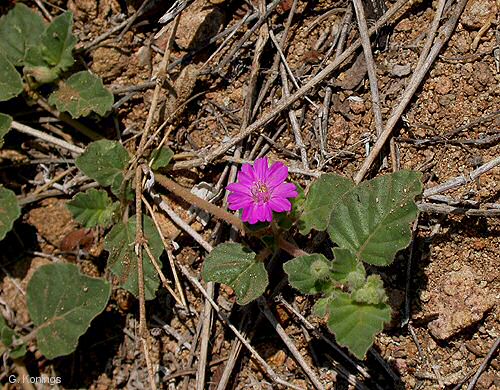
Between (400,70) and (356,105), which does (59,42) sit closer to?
(356,105)

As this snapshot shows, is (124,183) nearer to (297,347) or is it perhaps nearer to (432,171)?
(297,347)

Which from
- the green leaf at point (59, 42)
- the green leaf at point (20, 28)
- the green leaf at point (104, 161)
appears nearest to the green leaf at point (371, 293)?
the green leaf at point (104, 161)

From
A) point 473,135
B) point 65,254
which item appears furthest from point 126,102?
point 473,135

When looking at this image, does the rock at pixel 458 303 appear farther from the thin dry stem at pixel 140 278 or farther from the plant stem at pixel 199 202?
the thin dry stem at pixel 140 278

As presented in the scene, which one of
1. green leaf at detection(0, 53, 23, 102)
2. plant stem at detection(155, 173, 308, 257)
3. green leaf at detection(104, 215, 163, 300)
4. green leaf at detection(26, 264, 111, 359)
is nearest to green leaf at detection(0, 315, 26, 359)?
green leaf at detection(26, 264, 111, 359)

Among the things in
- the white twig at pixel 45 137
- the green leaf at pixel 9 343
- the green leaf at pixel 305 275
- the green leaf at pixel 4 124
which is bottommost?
the green leaf at pixel 9 343

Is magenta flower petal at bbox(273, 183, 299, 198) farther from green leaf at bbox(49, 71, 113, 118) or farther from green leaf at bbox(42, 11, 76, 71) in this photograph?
green leaf at bbox(42, 11, 76, 71)

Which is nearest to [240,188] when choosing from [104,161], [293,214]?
[293,214]
